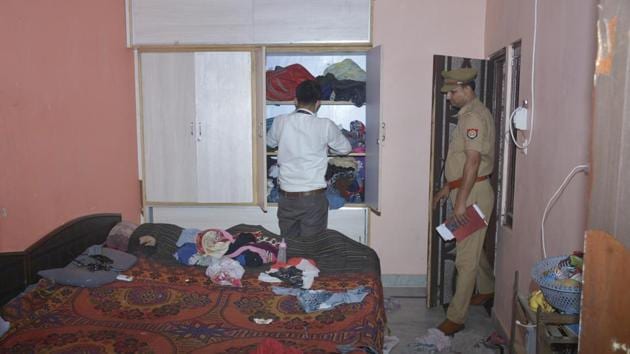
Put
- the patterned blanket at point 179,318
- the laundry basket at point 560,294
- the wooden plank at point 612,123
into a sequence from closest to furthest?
the wooden plank at point 612,123 → the laundry basket at point 560,294 → the patterned blanket at point 179,318

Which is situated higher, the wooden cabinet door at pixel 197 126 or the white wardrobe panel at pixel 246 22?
the white wardrobe panel at pixel 246 22

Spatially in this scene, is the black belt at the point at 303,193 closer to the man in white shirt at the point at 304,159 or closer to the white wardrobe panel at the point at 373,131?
the man in white shirt at the point at 304,159

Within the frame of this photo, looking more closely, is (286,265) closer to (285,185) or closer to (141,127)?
(285,185)

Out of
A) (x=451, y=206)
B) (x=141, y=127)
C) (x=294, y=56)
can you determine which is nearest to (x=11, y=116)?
(x=141, y=127)

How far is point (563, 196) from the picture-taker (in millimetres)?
2328

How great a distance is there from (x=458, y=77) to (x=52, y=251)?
97.6 inches

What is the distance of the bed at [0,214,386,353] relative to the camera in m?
2.09

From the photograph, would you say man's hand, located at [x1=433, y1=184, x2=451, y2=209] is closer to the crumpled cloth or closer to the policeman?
the policeman

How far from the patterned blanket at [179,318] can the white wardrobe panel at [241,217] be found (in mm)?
1271

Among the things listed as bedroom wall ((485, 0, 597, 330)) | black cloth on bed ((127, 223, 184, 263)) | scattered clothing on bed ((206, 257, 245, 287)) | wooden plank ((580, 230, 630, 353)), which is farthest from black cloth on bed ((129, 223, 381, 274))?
wooden plank ((580, 230, 630, 353))

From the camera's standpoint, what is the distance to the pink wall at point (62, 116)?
288 cm

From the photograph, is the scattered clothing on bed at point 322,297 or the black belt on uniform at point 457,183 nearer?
the scattered clothing on bed at point 322,297

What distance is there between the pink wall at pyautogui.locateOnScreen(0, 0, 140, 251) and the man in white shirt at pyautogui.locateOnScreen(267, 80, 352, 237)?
115cm

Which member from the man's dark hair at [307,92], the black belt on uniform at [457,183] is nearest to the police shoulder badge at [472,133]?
the black belt on uniform at [457,183]
